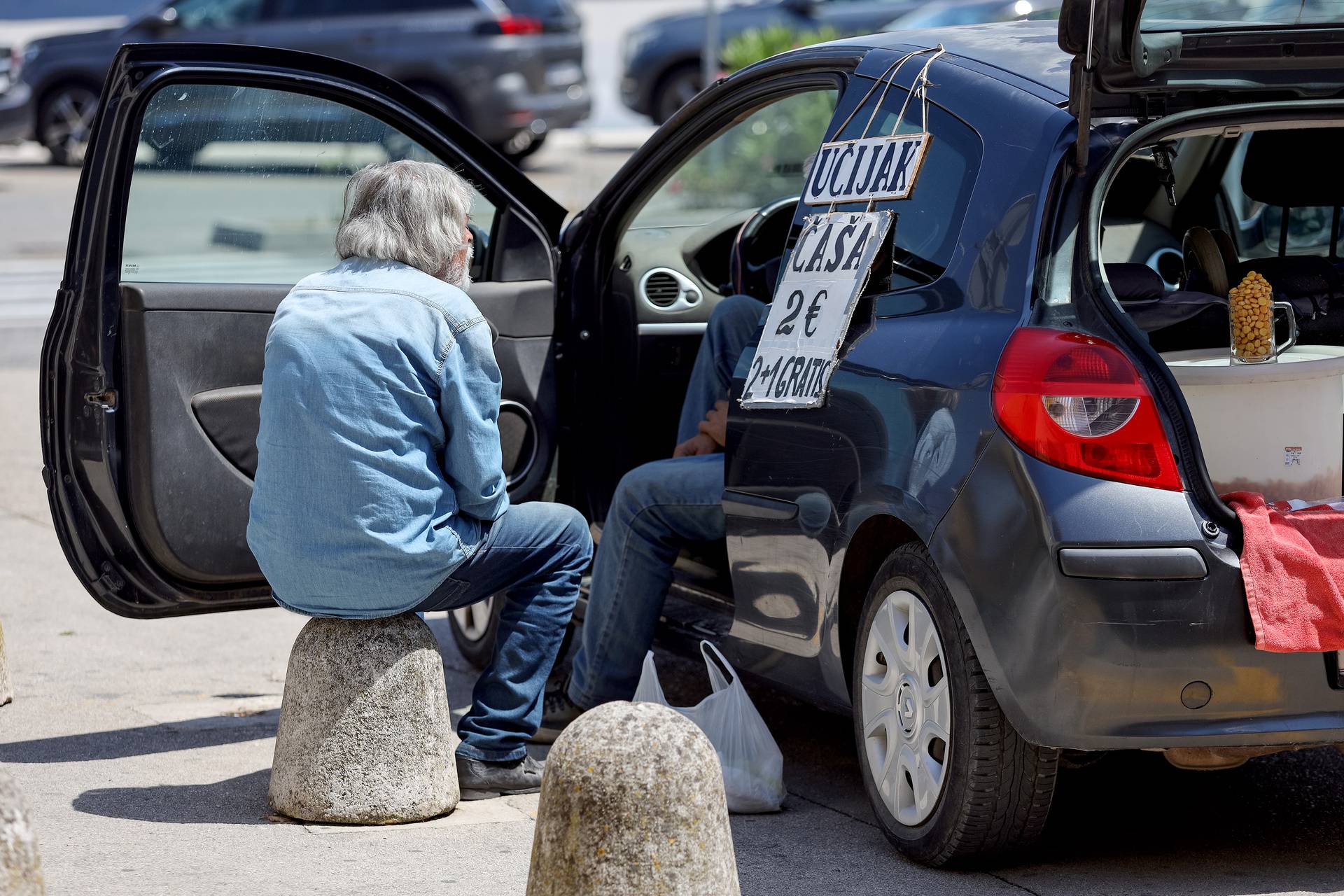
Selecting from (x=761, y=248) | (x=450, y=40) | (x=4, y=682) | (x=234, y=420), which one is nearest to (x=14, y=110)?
(x=450, y=40)

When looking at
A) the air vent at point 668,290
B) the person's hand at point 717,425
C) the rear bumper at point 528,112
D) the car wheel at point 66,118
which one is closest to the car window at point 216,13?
the car wheel at point 66,118

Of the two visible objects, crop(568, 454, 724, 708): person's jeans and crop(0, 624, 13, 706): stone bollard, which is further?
crop(0, 624, 13, 706): stone bollard

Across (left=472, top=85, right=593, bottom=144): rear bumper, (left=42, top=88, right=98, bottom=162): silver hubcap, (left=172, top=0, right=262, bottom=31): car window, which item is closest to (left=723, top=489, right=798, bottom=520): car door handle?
(left=472, top=85, right=593, bottom=144): rear bumper

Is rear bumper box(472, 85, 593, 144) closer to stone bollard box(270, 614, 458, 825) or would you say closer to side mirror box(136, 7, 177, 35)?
side mirror box(136, 7, 177, 35)

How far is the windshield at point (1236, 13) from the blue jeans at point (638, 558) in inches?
53.9

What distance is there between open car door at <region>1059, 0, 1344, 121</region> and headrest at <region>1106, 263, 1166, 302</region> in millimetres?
442

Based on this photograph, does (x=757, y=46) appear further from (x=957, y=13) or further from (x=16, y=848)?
(x=16, y=848)

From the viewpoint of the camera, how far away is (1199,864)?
3795mm

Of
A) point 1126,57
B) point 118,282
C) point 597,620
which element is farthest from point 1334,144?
point 118,282

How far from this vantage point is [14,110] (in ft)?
65.8

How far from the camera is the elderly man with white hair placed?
400cm

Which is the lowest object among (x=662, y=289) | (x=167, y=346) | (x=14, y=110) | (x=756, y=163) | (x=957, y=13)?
(x=14, y=110)

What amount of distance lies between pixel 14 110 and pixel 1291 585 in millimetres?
19145

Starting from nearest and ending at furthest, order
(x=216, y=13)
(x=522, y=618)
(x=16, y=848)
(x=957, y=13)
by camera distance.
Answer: (x=16, y=848), (x=522, y=618), (x=957, y=13), (x=216, y=13)
